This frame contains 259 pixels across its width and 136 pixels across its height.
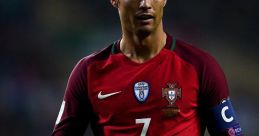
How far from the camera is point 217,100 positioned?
2441 mm

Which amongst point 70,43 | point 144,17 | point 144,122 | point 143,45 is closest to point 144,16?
point 144,17

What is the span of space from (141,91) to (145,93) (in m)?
0.02

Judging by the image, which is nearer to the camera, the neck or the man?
the man

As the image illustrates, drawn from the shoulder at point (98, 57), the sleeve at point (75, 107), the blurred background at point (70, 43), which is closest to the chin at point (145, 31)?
the shoulder at point (98, 57)

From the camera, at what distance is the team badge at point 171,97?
8.07 ft

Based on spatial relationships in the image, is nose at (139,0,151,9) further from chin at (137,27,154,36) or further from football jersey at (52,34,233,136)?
football jersey at (52,34,233,136)

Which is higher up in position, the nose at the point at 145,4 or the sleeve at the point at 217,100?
the nose at the point at 145,4

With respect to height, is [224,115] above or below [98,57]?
below

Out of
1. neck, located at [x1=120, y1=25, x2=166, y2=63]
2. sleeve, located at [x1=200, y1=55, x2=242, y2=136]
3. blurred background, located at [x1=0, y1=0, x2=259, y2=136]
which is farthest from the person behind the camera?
blurred background, located at [x1=0, y1=0, x2=259, y2=136]

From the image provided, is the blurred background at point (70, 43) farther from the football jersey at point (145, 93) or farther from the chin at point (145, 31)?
the chin at point (145, 31)

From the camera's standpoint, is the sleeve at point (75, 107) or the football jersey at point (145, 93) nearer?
the football jersey at point (145, 93)

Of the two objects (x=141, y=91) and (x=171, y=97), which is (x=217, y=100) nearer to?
(x=171, y=97)

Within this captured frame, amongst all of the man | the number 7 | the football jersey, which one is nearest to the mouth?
the man

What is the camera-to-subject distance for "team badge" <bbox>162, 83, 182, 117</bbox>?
246cm
